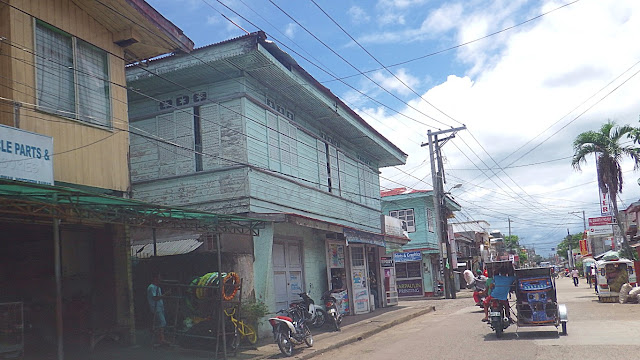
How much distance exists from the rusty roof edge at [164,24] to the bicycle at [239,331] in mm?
6191

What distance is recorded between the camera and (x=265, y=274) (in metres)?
14.7

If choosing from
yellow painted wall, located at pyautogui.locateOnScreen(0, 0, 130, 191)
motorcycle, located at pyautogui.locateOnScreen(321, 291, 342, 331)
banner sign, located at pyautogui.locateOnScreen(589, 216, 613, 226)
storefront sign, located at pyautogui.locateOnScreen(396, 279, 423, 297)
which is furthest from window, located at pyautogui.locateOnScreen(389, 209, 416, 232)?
yellow painted wall, located at pyautogui.locateOnScreen(0, 0, 130, 191)

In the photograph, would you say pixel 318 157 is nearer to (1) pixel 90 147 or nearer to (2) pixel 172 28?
(2) pixel 172 28

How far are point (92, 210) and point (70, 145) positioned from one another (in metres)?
2.58

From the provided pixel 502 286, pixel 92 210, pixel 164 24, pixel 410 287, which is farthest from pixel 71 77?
A: pixel 410 287

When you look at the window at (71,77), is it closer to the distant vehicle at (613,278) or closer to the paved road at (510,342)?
the paved road at (510,342)

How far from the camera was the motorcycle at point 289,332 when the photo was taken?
40.2 ft

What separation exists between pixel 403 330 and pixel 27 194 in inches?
500

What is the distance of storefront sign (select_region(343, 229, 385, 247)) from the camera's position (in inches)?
743

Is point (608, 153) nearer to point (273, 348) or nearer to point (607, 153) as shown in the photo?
point (607, 153)

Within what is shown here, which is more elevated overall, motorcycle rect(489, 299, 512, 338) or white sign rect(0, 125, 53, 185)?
white sign rect(0, 125, 53, 185)

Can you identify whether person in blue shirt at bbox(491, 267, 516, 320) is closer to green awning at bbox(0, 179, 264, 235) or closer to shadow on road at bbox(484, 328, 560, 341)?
shadow on road at bbox(484, 328, 560, 341)

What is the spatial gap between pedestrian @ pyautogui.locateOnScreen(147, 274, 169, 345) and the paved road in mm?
3485

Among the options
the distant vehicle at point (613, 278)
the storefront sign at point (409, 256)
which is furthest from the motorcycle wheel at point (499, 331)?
the storefront sign at point (409, 256)
